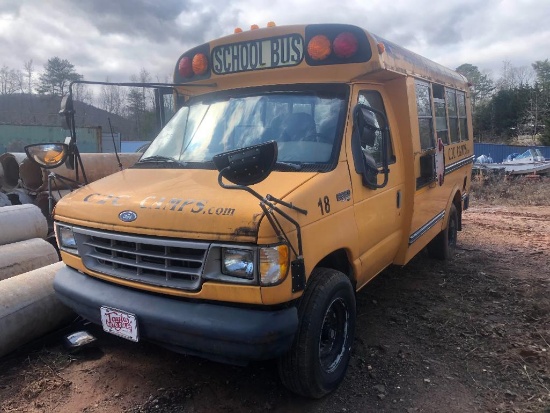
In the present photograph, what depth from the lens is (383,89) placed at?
4305mm

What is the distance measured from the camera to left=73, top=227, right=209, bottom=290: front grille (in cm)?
275

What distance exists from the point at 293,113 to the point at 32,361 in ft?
9.71

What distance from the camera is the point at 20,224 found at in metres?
5.29

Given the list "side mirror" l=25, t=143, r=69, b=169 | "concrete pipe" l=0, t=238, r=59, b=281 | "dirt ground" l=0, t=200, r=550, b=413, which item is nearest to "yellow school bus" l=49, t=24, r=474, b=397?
"dirt ground" l=0, t=200, r=550, b=413

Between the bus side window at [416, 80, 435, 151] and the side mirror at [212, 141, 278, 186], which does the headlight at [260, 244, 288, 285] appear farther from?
the bus side window at [416, 80, 435, 151]

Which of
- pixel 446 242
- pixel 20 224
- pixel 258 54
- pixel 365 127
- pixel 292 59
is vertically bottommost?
pixel 446 242

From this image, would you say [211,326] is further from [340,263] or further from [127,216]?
[340,263]

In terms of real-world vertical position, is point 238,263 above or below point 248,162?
below

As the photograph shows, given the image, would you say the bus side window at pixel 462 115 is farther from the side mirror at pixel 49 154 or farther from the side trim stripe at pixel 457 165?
the side mirror at pixel 49 154

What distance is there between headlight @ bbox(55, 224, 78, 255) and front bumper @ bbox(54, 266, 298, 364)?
667 mm

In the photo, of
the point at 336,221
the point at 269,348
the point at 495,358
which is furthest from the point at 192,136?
the point at 495,358

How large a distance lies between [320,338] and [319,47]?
228 centimetres

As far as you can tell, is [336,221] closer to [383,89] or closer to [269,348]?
[269,348]

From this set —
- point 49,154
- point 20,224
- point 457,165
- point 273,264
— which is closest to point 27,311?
point 49,154
